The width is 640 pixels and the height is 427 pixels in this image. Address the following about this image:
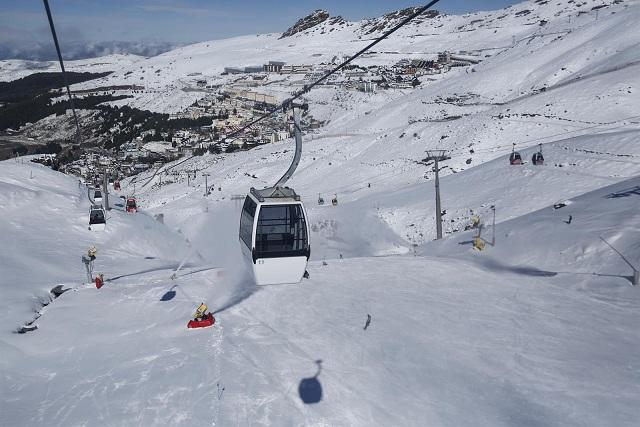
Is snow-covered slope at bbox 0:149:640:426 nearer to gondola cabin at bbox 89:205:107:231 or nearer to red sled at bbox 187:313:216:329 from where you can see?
red sled at bbox 187:313:216:329

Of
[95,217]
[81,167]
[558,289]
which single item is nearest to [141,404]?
[558,289]

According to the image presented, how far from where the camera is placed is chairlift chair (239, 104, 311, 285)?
38.3 feet

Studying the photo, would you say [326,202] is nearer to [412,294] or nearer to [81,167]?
[412,294]

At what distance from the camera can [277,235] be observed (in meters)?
12.1

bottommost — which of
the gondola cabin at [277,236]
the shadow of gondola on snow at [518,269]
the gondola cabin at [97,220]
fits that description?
the shadow of gondola on snow at [518,269]

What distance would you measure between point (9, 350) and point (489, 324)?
11293 mm

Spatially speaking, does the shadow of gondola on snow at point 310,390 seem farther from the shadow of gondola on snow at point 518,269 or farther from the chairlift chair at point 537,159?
the chairlift chair at point 537,159

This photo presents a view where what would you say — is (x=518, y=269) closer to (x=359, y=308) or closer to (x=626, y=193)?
(x=359, y=308)

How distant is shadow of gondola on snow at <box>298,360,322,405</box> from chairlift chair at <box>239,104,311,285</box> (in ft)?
9.14

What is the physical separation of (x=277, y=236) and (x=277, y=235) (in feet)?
0.08

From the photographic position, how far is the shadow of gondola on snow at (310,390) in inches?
367

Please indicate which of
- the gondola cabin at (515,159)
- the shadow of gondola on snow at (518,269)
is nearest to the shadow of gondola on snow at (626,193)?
the shadow of gondola on snow at (518,269)

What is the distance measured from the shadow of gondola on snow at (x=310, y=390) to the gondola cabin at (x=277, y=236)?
9.13 feet

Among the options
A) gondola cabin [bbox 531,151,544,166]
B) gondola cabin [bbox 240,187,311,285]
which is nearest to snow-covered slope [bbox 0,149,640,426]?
gondola cabin [bbox 240,187,311,285]
